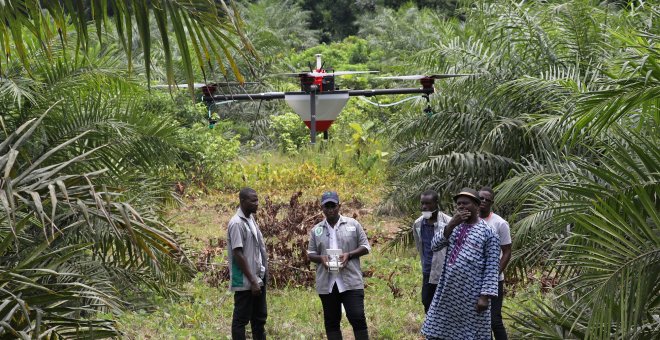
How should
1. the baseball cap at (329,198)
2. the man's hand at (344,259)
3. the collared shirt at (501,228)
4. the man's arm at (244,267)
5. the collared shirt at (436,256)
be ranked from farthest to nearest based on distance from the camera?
the baseball cap at (329,198)
the man's hand at (344,259)
the man's arm at (244,267)
the collared shirt at (436,256)
the collared shirt at (501,228)

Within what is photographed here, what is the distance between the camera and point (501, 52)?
1316 centimetres

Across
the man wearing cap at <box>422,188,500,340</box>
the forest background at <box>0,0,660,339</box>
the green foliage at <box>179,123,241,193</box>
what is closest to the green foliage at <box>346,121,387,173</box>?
the forest background at <box>0,0,660,339</box>

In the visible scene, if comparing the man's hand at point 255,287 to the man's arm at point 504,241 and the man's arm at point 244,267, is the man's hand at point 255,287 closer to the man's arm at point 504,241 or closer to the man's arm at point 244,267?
the man's arm at point 244,267

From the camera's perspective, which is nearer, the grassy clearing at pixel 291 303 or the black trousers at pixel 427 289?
the black trousers at pixel 427 289

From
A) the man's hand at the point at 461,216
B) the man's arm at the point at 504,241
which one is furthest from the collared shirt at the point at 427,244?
the man's hand at the point at 461,216

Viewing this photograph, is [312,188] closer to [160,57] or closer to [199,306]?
[160,57]

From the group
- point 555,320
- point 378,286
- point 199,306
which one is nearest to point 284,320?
point 199,306

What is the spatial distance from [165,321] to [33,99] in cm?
304

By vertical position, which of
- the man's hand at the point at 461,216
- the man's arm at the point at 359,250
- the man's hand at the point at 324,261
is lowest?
the man's hand at the point at 324,261

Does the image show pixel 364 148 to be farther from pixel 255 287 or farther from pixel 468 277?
pixel 468 277

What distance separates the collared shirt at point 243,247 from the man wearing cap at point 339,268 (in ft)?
1.54

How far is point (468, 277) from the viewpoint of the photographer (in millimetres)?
7453

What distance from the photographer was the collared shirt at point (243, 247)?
9.05m

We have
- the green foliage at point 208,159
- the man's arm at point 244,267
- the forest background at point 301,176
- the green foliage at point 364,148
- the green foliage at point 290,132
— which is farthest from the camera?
the green foliage at point 290,132
